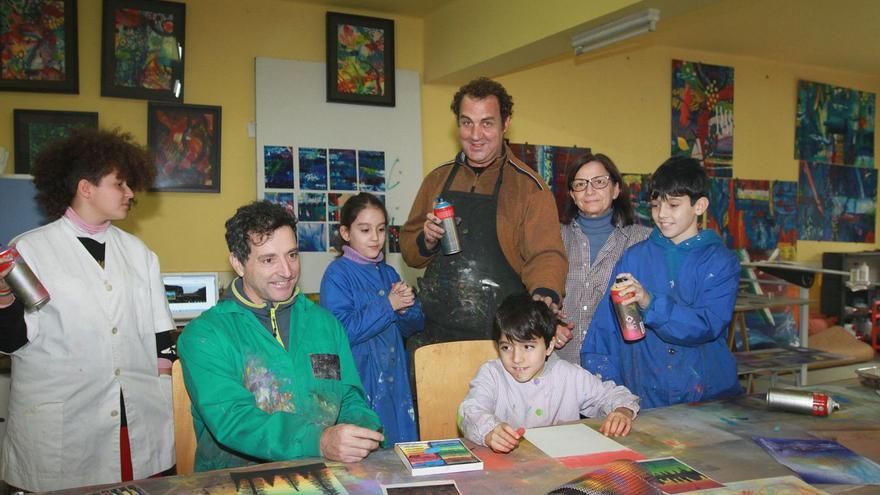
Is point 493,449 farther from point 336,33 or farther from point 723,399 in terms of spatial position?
point 336,33

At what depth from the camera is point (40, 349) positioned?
216 centimetres

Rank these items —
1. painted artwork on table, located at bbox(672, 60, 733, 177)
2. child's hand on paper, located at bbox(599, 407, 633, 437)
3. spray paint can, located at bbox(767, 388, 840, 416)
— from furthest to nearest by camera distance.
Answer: painted artwork on table, located at bbox(672, 60, 733, 177) → spray paint can, located at bbox(767, 388, 840, 416) → child's hand on paper, located at bbox(599, 407, 633, 437)

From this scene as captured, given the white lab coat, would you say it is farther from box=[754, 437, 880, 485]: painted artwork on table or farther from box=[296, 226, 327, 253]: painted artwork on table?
box=[296, 226, 327, 253]: painted artwork on table

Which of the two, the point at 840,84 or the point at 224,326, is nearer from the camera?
the point at 224,326

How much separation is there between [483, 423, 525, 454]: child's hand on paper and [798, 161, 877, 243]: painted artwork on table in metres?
6.57

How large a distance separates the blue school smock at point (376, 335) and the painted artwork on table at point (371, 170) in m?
2.21

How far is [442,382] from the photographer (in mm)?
2170

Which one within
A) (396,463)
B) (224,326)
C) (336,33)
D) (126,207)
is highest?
(336,33)

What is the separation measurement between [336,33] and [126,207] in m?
2.70

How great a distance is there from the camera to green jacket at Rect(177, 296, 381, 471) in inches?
63.1

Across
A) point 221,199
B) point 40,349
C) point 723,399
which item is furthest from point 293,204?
point 723,399

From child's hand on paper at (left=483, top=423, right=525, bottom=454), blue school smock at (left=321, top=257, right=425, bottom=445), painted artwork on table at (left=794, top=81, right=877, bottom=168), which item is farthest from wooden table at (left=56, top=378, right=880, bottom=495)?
painted artwork on table at (left=794, top=81, right=877, bottom=168)

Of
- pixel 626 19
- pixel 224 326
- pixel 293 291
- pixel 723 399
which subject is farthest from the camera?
pixel 626 19

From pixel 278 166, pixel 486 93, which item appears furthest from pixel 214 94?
pixel 486 93
